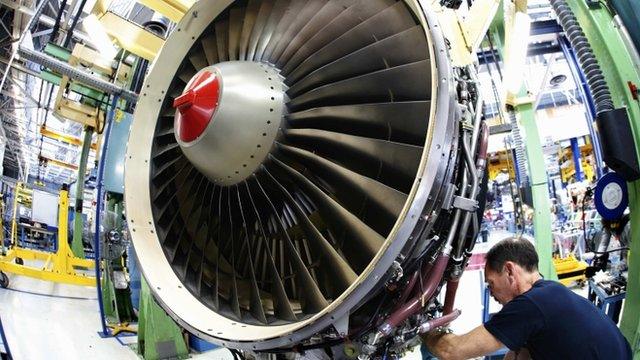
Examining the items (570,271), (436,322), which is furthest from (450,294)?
(570,271)

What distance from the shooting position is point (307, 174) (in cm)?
164

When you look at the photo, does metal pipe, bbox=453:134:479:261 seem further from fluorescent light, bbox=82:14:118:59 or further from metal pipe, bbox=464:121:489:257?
fluorescent light, bbox=82:14:118:59

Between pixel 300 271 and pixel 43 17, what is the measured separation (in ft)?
33.0

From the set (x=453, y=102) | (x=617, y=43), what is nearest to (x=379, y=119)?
(x=453, y=102)

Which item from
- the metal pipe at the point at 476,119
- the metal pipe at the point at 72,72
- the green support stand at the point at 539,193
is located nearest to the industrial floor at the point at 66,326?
the green support stand at the point at 539,193

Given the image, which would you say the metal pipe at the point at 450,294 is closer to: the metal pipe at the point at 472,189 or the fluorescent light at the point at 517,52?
the metal pipe at the point at 472,189

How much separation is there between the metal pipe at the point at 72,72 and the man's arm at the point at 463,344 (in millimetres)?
3744

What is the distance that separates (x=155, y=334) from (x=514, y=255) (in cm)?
306

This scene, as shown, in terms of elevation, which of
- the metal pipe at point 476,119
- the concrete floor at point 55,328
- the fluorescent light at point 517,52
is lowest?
the concrete floor at point 55,328

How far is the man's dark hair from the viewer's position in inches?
64.6

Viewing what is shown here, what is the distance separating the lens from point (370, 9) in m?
1.57

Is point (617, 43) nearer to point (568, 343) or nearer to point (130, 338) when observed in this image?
point (568, 343)

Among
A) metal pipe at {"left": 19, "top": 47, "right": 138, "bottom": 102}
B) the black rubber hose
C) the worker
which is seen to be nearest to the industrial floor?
the worker

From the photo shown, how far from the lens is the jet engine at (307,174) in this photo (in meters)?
1.20
